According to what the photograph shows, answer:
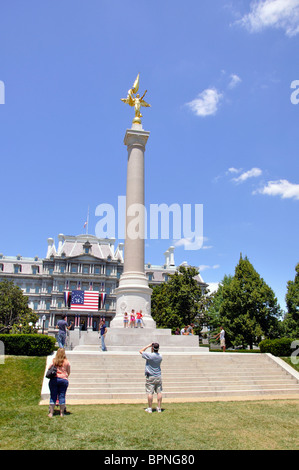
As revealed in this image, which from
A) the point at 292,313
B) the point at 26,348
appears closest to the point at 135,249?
the point at 26,348

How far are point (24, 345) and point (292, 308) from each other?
105 feet

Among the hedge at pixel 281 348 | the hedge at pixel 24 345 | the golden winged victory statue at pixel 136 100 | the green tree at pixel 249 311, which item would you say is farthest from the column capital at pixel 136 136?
the green tree at pixel 249 311

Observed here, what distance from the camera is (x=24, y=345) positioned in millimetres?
18969

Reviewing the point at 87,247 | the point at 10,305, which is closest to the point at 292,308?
the point at 10,305

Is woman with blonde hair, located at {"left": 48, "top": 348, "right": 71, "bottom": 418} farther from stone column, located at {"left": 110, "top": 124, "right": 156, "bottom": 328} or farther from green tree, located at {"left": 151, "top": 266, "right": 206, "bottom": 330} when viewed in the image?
green tree, located at {"left": 151, "top": 266, "right": 206, "bottom": 330}

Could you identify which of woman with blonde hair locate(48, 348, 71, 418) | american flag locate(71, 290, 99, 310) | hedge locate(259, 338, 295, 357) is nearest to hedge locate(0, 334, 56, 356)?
woman with blonde hair locate(48, 348, 71, 418)

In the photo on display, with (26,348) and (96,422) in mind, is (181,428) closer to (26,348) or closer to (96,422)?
(96,422)

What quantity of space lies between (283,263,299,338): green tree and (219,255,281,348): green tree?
1299mm

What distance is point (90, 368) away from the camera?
16578mm

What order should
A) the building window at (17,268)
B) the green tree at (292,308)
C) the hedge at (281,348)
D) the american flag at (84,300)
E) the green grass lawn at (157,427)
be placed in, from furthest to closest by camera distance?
the building window at (17,268), the american flag at (84,300), the green tree at (292,308), the hedge at (281,348), the green grass lawn at (157,427)

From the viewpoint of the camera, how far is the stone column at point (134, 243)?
27.1 meters

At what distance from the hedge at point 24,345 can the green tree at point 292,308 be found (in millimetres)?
29317

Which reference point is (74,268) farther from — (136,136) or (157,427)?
(157,427)

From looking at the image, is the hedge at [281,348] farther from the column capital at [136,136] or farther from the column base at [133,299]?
the column capital at [136,136]
